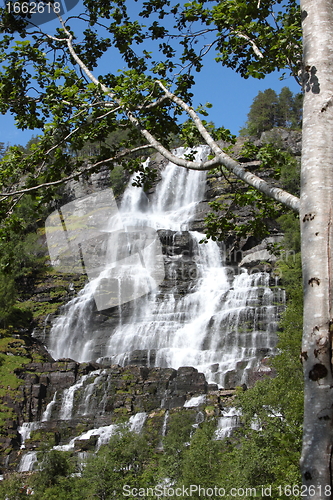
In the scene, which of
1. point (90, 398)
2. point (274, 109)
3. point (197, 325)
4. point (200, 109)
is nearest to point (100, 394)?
point (90, 398)

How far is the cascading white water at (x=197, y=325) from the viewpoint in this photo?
3325cm

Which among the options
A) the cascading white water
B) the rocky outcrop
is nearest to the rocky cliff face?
the rocky outcrop

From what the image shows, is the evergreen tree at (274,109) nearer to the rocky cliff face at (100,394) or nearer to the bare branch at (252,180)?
the rocky cliff face at (100,394)

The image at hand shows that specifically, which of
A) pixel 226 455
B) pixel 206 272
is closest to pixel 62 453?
pixel 226 455

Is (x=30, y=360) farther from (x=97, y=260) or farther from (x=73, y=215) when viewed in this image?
(x=73, y=215)

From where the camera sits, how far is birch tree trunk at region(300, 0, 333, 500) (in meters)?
2.70

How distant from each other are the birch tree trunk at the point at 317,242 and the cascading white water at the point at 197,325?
26.9 m

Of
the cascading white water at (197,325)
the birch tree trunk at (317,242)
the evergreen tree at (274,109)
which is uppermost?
the evergreen tree at (274,109)

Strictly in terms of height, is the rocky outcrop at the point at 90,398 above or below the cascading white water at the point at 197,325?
below

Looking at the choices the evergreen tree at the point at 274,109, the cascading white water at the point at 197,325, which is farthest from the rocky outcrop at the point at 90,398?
the evergreen tree at the point at 274,109

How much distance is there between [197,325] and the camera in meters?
36.7

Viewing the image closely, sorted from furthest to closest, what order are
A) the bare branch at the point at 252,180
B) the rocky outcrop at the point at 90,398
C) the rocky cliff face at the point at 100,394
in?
the rocky outcrop at the point at 90,398
the rocky cliff face at the point at 100,394
the bare branch at the point at 252,180

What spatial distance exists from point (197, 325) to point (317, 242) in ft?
112

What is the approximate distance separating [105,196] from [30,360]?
43.5 m
